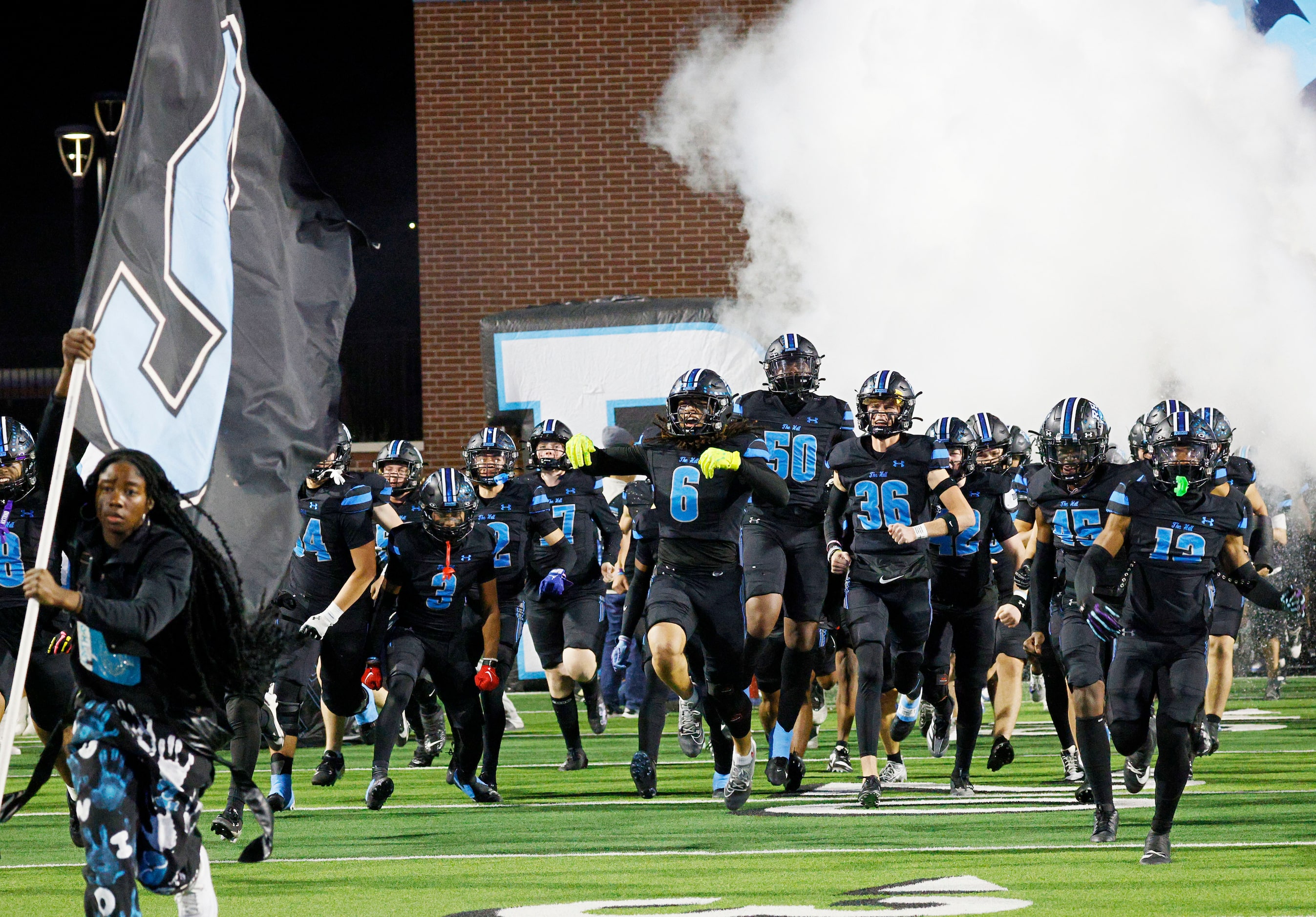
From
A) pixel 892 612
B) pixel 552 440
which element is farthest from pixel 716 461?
pixel 552 440

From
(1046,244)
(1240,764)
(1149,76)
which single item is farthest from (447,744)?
(1149,76)

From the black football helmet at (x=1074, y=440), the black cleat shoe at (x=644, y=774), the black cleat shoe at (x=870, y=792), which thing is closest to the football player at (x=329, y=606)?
the black cleat shoe at (x=644, y=774)

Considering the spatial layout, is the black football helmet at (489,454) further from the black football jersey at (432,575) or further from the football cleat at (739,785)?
the football cleat at (739,785)

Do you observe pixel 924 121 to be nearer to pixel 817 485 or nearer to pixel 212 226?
pixel 817 485

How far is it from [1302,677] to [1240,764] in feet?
31.5

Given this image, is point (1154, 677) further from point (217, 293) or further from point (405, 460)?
point (405, 460)

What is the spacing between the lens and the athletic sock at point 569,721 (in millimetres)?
11578

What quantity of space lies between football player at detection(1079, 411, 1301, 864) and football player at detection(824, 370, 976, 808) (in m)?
1.94

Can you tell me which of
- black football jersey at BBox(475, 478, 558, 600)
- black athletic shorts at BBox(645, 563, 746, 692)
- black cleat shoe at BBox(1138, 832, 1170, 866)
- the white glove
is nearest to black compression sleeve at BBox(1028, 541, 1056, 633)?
black athletic shorts at BBox(645, 563, 746, 692)

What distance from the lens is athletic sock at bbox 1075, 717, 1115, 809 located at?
7.46m

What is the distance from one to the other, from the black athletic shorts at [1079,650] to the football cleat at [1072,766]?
2.38 m

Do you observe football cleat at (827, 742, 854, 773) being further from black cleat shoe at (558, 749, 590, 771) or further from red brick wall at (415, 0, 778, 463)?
red brick wall at (415, 0, 778, 463)

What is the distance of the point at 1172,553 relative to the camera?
24.0 feet

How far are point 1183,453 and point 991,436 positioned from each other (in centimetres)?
406
